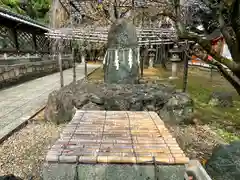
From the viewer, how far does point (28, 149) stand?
173 inches

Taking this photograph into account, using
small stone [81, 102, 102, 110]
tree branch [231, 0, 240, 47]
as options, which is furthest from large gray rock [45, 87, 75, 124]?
tree branch [231, 0, 240, 47]

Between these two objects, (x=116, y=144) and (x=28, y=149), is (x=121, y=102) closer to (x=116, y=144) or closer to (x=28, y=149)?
(x=28, y=149)

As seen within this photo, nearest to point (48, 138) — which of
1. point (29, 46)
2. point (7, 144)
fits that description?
point (7, 144)

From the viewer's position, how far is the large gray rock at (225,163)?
Answer: 9.70 ft

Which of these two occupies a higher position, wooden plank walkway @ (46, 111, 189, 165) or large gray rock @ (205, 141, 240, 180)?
wooden plank walkway @ (46, 111, 189, 165)

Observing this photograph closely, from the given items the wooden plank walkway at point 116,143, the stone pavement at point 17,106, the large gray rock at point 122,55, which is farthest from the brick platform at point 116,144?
the large gray rock at point 122,55

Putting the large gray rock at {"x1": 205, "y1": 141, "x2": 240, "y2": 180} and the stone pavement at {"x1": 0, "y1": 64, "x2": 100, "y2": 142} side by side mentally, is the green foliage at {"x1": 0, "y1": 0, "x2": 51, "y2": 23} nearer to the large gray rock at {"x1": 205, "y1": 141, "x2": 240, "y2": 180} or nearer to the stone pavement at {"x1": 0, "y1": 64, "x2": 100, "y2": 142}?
the stone pavement at {"x1": 0, "y1": 64, "x2": 100, "y2": 142}

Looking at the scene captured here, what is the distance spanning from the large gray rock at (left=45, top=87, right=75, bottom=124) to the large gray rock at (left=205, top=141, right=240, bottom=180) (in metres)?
3.43

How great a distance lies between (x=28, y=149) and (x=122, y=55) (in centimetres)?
357

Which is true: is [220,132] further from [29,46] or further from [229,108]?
[29,46]

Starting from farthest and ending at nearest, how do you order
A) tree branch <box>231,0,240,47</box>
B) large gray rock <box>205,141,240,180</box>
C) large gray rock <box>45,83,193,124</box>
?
large gray rock <box>45,83,193,124</box> < tree branch <box>231,0,240,47</box> < large gray rock <box>205,141,240,180</box>

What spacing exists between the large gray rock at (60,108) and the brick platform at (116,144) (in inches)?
99.0

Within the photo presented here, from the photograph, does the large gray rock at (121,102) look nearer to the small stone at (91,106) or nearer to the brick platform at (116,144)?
the small stone at (91,106)

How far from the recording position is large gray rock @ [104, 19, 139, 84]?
6.65 metres
